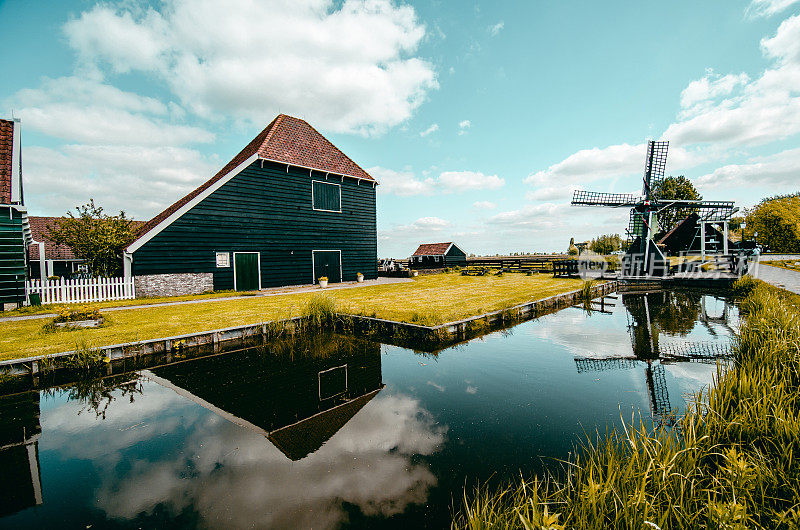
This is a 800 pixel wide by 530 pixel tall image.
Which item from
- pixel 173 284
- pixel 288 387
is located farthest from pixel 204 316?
pixel 173 284

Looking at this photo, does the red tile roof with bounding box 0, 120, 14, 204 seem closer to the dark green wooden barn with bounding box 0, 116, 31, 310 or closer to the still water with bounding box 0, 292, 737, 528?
the dark green wooden barn with bounding box 0, 116, 31, 310

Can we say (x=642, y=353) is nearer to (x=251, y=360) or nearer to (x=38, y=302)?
(x=251, y=360)

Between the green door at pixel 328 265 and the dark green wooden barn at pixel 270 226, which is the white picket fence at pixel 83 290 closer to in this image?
the dark green wooden barn at pixel 270 226

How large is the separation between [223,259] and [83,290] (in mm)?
5427

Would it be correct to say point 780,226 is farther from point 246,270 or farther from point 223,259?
point 223,259

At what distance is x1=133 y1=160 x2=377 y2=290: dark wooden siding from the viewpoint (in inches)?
614

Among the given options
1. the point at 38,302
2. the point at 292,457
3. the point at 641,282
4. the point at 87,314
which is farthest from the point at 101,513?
the point at 641,282

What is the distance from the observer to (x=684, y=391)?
5.93 meters

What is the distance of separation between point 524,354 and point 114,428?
8074 mm

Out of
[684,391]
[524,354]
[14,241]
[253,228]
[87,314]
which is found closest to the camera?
[684,391]

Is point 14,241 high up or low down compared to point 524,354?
up

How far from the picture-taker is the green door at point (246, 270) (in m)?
17.3

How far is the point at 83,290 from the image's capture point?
13.9 m

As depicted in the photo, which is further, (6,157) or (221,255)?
→ (221,255)
